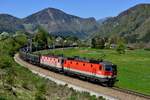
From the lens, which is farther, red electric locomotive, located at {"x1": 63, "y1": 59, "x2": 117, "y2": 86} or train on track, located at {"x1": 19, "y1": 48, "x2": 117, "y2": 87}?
train on track, located at {"x1": 19, "y1": 48, "x2": 117, "y2": 87}

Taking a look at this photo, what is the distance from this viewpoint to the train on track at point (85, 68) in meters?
60.2

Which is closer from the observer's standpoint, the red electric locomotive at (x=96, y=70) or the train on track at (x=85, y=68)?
the red electric locomotive at (x=96, y=70)

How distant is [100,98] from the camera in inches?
1715

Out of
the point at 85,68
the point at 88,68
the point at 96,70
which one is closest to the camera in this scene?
the point at 96,70

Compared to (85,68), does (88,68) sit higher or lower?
higher

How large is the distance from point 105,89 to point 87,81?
11936 mm

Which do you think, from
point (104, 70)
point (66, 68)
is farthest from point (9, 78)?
point (66, 68)

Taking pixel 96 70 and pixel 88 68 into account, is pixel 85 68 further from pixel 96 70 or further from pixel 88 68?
pixel 96 70

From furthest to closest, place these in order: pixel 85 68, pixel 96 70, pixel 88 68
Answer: pixel 85 68
pixel 88 68
pixel 96 70

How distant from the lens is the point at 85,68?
2633 inches

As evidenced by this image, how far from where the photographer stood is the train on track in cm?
6025

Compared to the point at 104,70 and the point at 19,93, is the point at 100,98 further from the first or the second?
the point at 104,70

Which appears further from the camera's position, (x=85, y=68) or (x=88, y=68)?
(x=85, y=68)

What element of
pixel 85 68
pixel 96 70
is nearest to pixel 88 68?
pixel 85 68
